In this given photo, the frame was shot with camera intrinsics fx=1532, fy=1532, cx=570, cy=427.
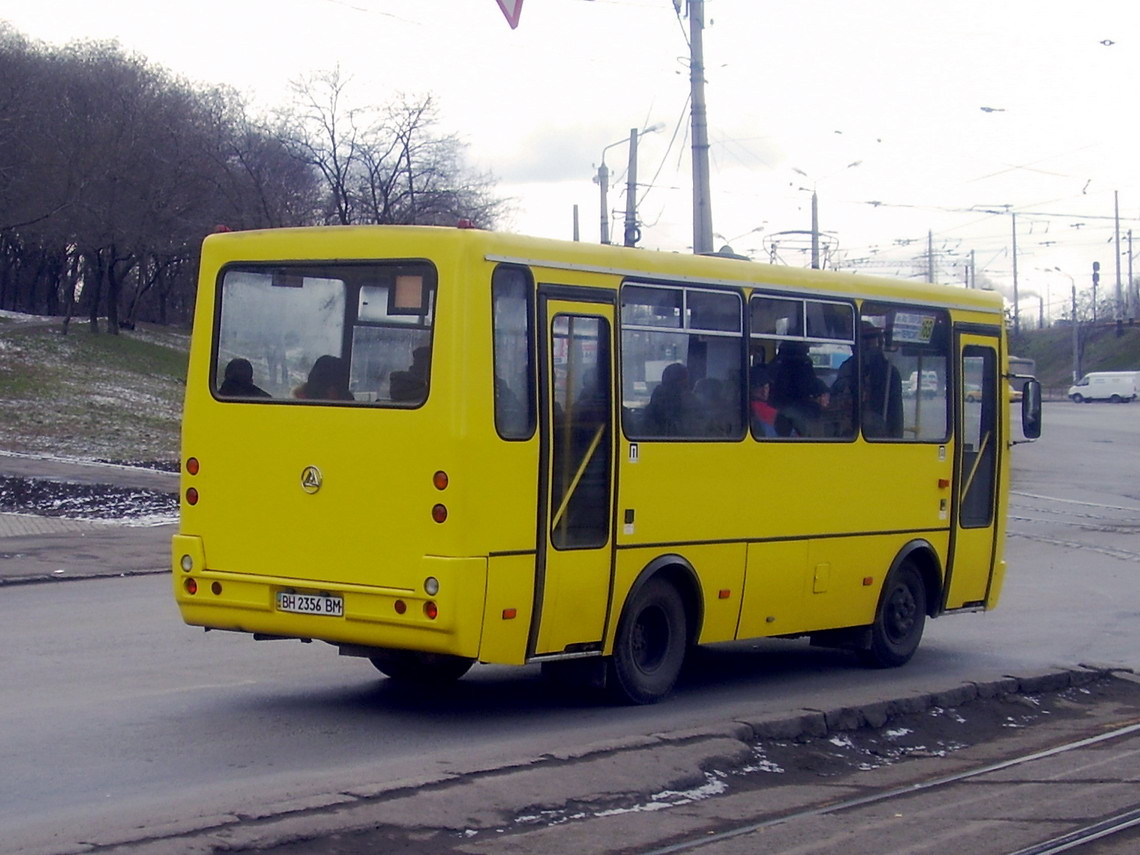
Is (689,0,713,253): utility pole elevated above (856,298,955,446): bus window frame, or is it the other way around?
(689,0,713,253): utility pole

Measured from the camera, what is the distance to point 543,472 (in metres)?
8.83

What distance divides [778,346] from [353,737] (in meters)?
4.15

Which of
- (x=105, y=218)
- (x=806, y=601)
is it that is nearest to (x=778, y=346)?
(x=806, y=601)

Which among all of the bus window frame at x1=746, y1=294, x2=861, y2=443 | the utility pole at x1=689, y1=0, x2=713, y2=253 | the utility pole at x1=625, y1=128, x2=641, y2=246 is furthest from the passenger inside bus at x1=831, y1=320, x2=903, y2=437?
the utility pole at x1=625, y1=128, x2=641, y2=246

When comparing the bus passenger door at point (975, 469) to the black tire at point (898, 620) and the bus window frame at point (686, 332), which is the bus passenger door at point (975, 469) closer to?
the black tire at point (898, 620)

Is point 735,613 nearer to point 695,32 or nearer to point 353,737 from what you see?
point 353,737

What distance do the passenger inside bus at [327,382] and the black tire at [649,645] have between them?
221 centimetres

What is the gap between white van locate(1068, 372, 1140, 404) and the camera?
283 ft

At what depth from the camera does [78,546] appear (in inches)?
740

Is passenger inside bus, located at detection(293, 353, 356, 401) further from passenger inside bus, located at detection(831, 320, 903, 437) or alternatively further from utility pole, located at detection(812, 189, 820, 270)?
utility pole, located at detection(812, 189, 820, 270)

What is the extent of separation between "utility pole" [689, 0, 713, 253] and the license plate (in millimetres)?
15095

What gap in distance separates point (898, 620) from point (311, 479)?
17.7ft

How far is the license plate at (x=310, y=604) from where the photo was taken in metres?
8.69

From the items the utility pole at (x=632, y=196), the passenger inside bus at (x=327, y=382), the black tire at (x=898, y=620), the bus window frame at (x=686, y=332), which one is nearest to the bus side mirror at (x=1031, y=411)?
the black tire at (x=898, y=620)
